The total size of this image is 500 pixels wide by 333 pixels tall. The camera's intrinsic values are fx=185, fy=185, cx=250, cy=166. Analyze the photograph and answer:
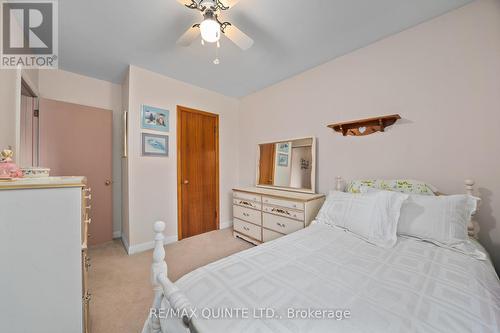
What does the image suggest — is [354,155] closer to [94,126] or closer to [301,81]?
[301,81]

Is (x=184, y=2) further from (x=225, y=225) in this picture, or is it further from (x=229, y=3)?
(x=225, y=225)

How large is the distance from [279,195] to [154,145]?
76.9 inches

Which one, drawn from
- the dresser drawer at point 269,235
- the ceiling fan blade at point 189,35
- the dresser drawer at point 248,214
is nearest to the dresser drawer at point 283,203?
the dresser drawer at point 248,214

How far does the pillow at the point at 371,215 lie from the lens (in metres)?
1.44

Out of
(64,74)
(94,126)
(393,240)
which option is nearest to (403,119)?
(393,240)

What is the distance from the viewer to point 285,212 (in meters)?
2.32

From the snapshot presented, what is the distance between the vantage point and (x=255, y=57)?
231cm

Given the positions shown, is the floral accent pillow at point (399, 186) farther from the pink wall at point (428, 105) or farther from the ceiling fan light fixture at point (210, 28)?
the ceiling fan light fixture at point (210, 28)

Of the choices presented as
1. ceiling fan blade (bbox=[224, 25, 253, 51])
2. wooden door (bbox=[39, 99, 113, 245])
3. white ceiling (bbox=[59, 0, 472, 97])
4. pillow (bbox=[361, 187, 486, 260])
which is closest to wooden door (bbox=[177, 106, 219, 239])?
white ceiling (bbox=[59, 0, 472, 97])

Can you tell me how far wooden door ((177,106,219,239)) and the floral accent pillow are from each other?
90.8 inches

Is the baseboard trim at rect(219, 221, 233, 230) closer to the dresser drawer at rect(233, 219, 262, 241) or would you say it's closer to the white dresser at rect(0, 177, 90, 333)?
the dresser drawer at rect(233, 219, 262, 241)

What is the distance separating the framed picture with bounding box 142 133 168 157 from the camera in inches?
104

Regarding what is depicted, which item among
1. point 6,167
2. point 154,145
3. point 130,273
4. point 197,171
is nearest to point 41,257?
point 6,167

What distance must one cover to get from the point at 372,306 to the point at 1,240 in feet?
5.73
